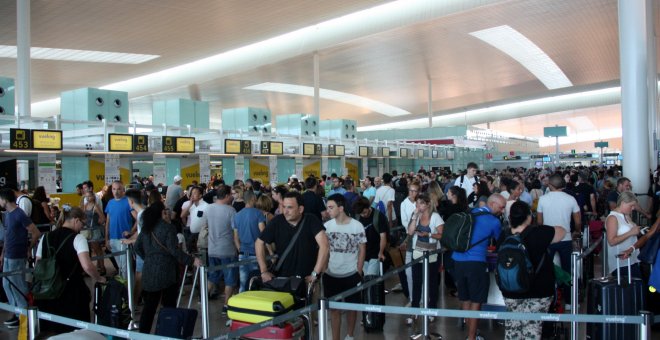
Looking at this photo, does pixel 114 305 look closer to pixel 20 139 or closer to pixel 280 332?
pixel 280 332

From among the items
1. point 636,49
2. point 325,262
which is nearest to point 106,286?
point 325,262

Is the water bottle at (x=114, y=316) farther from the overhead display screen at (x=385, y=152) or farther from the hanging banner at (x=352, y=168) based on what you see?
the overhead display screen at (x=385, y=152)

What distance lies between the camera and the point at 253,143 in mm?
15625

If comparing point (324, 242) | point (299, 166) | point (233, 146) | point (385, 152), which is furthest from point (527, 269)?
point (385, 152)

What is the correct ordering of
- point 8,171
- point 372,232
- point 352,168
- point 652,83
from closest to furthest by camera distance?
point 372,232 < point 8,171 < point 652,83 < point 352,168

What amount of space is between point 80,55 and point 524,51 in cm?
2213

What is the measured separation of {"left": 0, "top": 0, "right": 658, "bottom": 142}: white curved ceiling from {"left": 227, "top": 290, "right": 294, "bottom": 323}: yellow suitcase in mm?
13772

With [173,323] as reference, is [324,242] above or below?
above

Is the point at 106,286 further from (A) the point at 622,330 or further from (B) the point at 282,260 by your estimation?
(A) the point at 622,330

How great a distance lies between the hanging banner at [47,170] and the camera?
10.5 meters

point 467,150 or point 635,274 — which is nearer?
point 635,274

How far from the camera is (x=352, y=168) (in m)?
22.1

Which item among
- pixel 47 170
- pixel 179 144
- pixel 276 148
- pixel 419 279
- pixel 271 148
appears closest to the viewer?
pixel 419 279

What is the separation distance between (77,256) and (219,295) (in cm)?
344
